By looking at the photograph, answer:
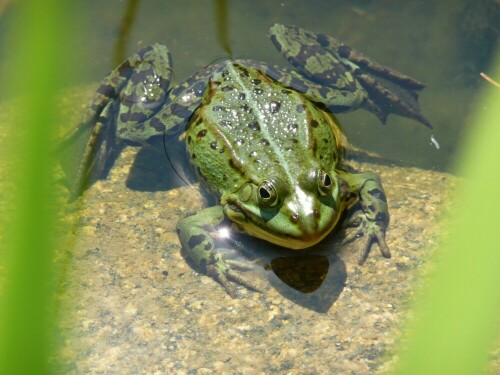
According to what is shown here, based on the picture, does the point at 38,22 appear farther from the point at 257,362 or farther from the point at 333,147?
the point at 333,147

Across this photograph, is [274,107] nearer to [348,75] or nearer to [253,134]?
[253,134]

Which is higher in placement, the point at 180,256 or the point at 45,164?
the point at 45,164

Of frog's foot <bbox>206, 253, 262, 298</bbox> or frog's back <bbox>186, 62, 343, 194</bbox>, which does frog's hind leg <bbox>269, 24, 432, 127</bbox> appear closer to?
frog's back <bbox>186, 62, 343, 194</bbox>

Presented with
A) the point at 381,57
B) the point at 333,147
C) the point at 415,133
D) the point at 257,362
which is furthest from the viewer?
the point at 381,57

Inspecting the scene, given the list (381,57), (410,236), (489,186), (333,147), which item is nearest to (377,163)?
(333,147)

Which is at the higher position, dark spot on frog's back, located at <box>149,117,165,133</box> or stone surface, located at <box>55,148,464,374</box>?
dark spot on frog's back, located at <box>149,117,165,133</box>

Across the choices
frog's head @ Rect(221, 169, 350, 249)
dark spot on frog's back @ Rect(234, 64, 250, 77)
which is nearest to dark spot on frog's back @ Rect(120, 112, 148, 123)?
dark spot on frog's back @ Rect(234, 64, 250, 77)
